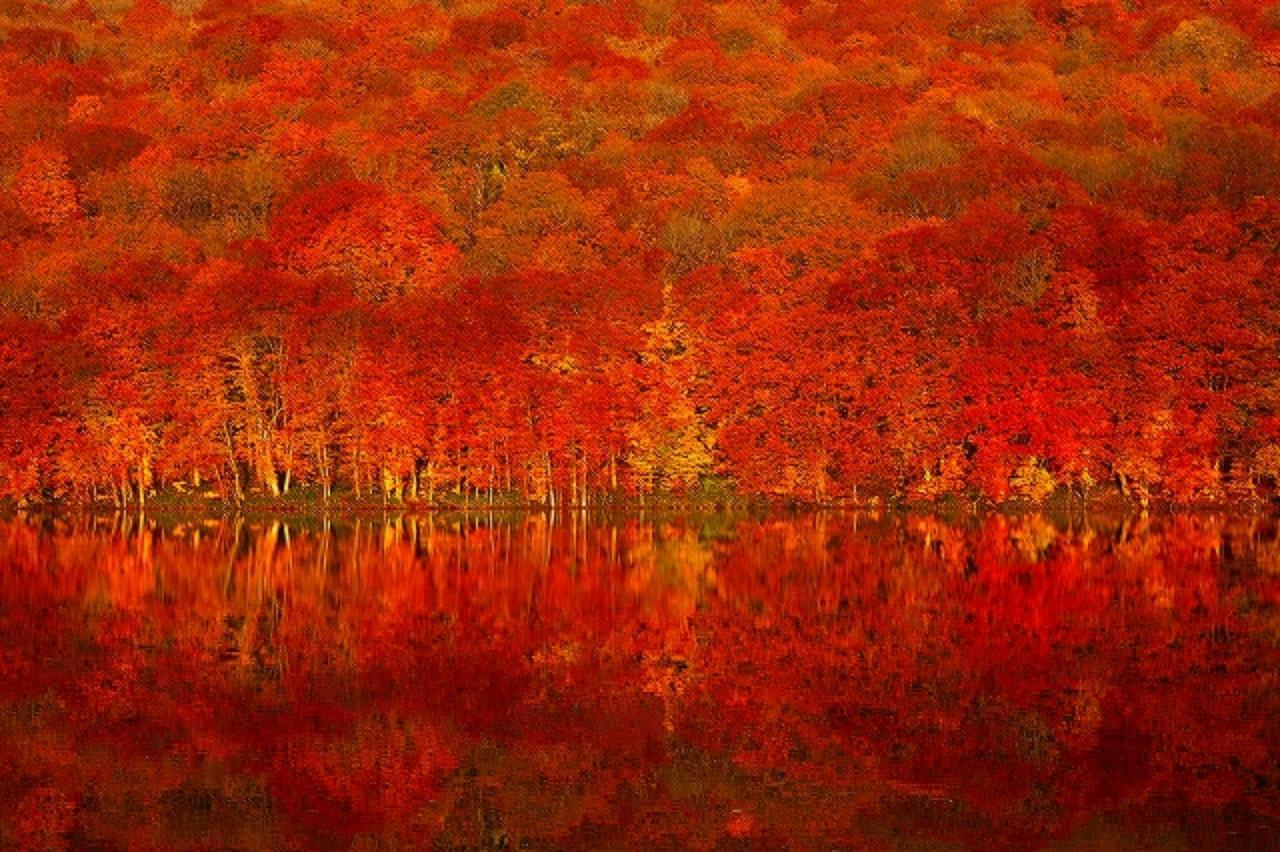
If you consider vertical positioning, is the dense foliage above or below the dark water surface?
above

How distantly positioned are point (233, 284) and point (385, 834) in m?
61.0

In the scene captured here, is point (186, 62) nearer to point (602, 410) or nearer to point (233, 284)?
point (233, 284)

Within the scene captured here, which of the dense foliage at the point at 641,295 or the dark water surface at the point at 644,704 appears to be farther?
the dense foliage at the point at 641,295

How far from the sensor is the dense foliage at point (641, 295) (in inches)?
2766

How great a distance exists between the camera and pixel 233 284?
75.1m

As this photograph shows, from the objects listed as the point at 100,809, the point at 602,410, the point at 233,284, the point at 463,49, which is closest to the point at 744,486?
the point at 602,410

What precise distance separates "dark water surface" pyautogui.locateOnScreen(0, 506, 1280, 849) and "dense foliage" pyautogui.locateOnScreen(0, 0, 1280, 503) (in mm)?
27651

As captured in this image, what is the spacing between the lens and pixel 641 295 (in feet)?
251

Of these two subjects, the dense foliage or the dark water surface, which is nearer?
the dark water surface

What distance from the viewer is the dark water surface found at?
18094mm

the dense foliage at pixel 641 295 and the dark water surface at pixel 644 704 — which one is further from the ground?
the dense foliage at pixel 641 295

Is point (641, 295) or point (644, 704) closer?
point (644, 704)

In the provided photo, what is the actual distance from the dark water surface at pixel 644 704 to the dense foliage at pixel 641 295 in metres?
27.7

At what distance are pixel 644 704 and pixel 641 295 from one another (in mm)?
53677
